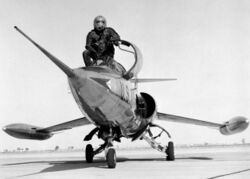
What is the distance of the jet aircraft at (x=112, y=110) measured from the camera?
23.1ft

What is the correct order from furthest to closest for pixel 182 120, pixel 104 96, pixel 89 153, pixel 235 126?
pixel 182 120
pixel 235 126
pixel 89 153
pixel 104 96

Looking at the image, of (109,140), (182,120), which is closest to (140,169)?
(109,140)

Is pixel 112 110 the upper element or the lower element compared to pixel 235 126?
lower

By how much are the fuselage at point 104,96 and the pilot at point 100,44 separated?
0.84 metres

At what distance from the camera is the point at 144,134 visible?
12109 mm

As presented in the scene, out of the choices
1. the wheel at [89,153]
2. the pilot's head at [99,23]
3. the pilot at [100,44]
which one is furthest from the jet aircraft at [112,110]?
the pilot's head at [99,23]

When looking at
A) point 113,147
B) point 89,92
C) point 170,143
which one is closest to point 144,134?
point 170,143

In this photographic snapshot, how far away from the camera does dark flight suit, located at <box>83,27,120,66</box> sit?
29.6 ft

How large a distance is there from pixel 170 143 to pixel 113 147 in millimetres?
4424

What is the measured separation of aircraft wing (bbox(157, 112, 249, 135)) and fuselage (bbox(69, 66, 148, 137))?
3921mm

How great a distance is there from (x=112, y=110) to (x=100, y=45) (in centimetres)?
210

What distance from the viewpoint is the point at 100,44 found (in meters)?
9.23

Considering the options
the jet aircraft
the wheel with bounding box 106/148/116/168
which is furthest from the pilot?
the wheel with bounding box 106/148/116/168

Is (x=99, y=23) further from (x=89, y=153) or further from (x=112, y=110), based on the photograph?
(x=89, y=153)
